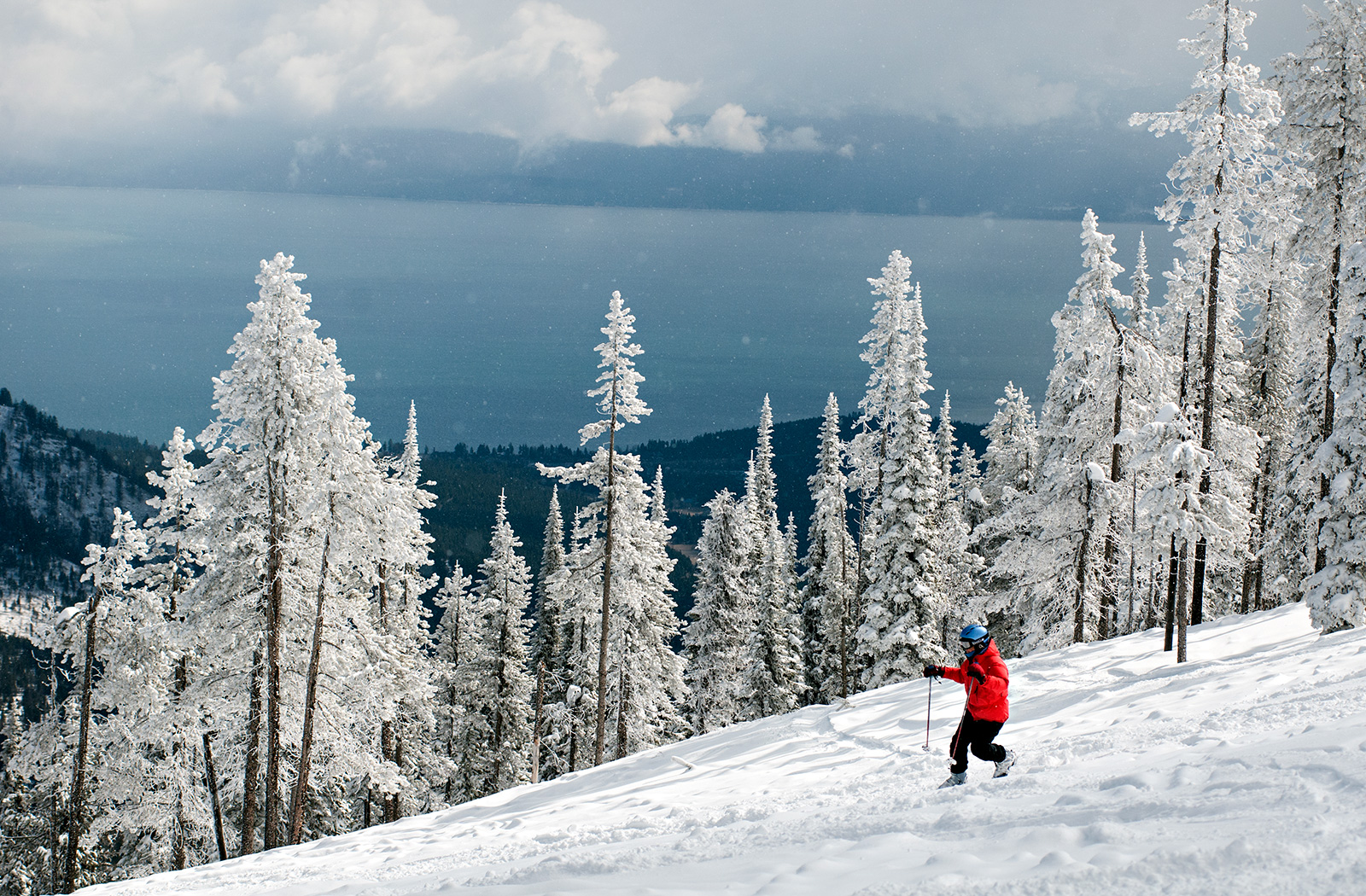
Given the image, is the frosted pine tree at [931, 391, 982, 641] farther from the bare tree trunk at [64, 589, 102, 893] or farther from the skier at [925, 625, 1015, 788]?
the bare tree trunk at [64, 589, 102, 893]

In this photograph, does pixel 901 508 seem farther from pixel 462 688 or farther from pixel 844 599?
pixel 462 688

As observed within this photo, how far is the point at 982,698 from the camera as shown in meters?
9.95

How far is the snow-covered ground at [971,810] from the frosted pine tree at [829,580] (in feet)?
61.1

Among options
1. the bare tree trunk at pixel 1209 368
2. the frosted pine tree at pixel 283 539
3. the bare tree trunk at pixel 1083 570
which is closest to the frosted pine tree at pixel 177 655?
the frosted pine tree at pixel 283 539

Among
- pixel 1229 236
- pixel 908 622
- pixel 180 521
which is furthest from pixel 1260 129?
pixel 180 521

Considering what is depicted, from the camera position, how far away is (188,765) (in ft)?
92.6

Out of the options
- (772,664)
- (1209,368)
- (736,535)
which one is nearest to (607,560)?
(772,664)

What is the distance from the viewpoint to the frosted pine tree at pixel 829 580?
39500 millimetres

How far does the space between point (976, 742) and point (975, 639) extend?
1437 millimetres

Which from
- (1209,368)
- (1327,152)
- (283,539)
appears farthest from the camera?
(1327,152)

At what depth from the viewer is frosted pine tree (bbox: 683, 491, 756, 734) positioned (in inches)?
1826

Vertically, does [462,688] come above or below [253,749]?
below

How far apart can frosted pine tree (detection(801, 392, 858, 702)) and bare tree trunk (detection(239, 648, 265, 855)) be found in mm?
23351

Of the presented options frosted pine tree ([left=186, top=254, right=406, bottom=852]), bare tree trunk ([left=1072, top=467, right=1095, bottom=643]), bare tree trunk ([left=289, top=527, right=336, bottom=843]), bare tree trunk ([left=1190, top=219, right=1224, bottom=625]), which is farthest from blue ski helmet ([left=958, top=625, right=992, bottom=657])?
bare tree trunk ([left=1072, top=467, right=1095, bottom=643])
